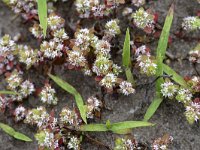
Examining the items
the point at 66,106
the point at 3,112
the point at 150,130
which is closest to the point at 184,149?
the point at 150,130

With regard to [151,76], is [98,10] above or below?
above

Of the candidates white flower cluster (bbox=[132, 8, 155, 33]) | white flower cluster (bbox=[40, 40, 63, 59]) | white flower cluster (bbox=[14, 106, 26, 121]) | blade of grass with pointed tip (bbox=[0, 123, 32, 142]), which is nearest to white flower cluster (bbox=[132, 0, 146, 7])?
white flower cluster (bbox=[132, 8, 155, 33])

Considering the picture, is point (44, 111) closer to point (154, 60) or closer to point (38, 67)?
point (38, 67)

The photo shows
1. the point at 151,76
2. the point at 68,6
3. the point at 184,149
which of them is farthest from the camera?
the point at 68,6

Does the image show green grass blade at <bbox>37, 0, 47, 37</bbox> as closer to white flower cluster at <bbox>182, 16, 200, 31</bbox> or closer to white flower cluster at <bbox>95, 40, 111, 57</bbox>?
white flower cluster at <bbox>95, 40, 111, 57</bbox>

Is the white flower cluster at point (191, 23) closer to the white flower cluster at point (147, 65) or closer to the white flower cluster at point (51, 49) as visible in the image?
the white flower cluster at point (147, 65)

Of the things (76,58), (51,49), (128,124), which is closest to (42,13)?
(51,49)
